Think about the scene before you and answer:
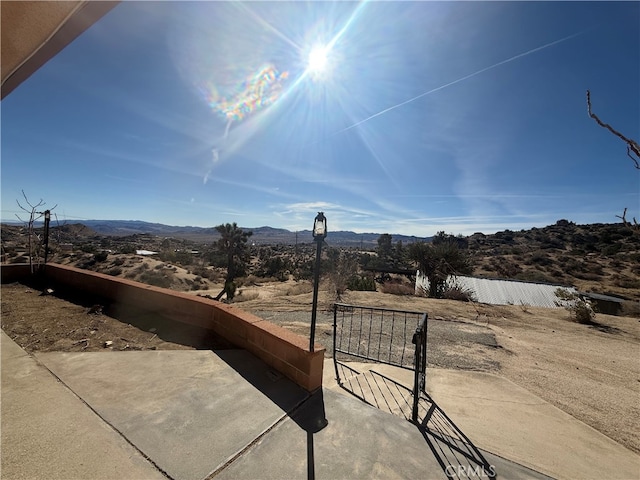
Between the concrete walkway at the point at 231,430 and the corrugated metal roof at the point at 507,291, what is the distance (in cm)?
1299

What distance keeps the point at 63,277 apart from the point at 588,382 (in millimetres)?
13658

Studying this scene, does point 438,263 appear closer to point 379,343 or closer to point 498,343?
point 498,343

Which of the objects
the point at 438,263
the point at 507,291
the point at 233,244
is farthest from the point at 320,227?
the point at 233,244

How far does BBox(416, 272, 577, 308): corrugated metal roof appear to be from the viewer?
15180mm

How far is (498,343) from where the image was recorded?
6941 mm

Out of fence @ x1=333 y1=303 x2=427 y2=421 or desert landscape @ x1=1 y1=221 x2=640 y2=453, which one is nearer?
desert landscape @ x1=1 y1=221 x2=640 y2=453

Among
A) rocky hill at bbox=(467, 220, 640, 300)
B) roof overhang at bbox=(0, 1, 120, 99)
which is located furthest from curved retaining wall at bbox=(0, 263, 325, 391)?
rocky hill at bbox=(467, 220, 640, 300)

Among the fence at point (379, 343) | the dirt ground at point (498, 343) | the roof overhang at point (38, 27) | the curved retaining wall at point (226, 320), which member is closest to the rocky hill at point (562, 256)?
the curved retaining wall at point (226, 320)

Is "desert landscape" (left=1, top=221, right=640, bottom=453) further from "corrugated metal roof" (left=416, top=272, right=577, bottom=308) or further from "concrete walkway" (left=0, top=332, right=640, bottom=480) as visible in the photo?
"corrugated metal roof" (left=416, top=272, right=577, bottom=308)

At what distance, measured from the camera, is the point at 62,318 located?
228 inches

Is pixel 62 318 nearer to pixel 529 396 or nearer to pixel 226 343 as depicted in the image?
pixel 226 343

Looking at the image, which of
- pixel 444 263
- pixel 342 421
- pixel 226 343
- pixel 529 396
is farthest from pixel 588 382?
pixel 444 263

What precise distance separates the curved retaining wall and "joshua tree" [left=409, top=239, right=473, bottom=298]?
13062 millimetres

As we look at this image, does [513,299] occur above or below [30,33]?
below
